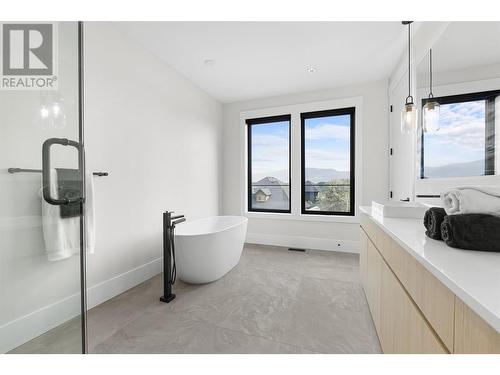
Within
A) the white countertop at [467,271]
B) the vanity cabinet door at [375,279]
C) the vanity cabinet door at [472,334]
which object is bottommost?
the vanity cabinet door at [375,279]

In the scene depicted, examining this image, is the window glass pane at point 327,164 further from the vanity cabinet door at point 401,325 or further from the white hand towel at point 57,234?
the white hand towel at point 57,234

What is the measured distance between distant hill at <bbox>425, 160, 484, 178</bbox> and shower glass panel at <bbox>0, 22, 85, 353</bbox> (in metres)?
2.12

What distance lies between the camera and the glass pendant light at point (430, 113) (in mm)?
1494

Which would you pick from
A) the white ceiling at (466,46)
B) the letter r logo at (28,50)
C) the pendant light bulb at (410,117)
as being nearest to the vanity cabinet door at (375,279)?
the pendant light bulb at (410,117)

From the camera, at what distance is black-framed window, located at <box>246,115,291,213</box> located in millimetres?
3711

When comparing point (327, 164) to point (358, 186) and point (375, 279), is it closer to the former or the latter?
point (358, 186)

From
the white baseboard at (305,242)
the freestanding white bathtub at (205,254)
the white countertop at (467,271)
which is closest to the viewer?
the white countertop at (467,271)

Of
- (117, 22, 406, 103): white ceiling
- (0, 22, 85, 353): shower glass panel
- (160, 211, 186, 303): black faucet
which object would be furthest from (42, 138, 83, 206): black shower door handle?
(117, 22, 406, 103): white ceiling

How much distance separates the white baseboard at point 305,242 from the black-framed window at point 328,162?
428mm

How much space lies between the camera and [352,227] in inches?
127

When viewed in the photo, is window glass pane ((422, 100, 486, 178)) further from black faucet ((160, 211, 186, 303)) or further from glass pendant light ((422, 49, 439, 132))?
black faucet ((160, 211, 186, 303))
